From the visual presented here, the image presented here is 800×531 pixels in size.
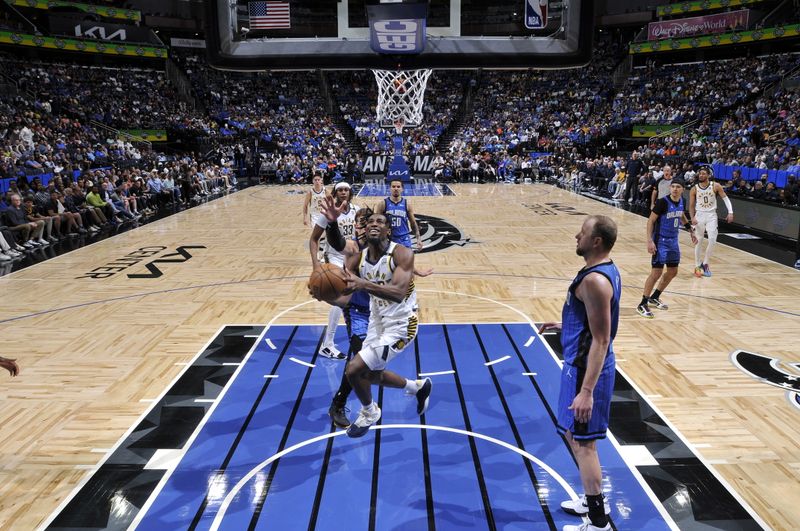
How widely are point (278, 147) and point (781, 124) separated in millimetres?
20823

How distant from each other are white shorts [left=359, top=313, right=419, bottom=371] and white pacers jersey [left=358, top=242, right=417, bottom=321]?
0.04 m

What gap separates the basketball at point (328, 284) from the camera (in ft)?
12.9

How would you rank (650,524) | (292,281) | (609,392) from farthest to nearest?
(292,281), (650,524), (609,392)

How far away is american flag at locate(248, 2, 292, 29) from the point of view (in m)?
7.85

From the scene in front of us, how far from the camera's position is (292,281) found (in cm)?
893

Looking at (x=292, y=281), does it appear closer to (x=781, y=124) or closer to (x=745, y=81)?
(x=781, y=124)

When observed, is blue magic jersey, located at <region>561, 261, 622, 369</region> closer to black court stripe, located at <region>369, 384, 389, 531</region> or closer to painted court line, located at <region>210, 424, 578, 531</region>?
painted court line, located at <region>210, 424, 578, 531</region>

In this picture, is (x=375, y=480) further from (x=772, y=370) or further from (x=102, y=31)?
(x=102, y=31)

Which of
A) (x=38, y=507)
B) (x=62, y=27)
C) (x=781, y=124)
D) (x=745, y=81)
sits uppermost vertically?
(x=62, y=27)

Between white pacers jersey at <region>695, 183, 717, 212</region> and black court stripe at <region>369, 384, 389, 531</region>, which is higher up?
white pacers jersey at <region>695, 183, 717, 212</region>

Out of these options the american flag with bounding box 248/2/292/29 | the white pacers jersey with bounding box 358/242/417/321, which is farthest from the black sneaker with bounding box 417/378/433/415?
the american flag with bounding box 248/2/292/29

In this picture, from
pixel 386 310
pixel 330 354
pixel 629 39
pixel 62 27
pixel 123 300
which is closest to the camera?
pixel 386 310

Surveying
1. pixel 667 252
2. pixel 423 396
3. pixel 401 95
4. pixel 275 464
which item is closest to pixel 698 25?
pixel 401 95

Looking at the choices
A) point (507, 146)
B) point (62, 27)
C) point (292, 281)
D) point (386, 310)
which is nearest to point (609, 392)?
point (386, 310)
